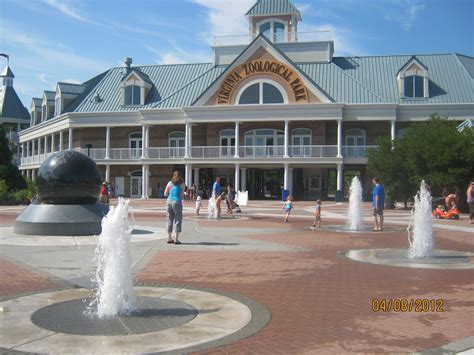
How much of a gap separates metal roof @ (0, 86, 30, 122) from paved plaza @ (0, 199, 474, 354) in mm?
77718

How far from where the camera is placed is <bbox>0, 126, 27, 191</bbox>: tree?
115 ft

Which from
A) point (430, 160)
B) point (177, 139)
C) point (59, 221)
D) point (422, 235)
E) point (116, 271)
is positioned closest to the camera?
point (116, 271)

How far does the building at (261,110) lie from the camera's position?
1587 inches

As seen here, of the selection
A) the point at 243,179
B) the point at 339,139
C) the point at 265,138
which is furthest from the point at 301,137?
the point at 243,179

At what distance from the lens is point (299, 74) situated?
4012 cm

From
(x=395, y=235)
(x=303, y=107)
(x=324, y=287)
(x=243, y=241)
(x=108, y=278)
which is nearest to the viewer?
(x=108, y=278)

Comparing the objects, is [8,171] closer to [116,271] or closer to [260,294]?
[260,294]

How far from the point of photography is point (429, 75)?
141 ft

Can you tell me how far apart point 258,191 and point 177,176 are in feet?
114

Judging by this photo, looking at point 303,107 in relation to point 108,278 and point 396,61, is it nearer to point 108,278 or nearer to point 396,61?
point 396,61

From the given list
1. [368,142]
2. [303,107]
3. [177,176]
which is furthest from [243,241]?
[368,142]

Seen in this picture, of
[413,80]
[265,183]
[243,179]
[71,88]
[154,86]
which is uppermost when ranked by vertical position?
[71,88]

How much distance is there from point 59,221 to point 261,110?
28961mm

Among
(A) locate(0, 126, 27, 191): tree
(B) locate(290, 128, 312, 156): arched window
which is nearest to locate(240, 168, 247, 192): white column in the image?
(B) locate(290, 128, 312, 156): arched window
